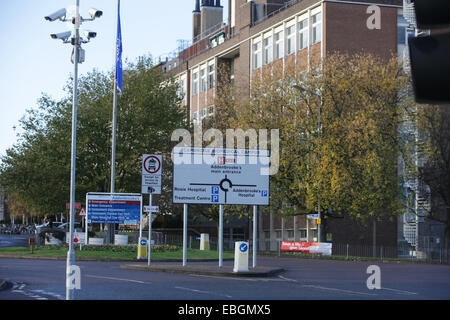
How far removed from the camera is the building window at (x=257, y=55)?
61.8 meters

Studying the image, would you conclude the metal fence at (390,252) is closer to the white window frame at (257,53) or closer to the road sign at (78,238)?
the road sign at (78,238)

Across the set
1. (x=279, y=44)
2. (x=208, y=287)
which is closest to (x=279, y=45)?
(x=279, y=44)

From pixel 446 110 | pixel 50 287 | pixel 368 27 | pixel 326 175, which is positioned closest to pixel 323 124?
pixel 326 175

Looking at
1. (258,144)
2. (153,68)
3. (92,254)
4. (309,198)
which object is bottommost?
(92,254)

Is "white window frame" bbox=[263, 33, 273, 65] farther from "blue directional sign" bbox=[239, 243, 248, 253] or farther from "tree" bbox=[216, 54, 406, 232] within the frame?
"blue directional sign" bbox=[239, 243, 248, 253]

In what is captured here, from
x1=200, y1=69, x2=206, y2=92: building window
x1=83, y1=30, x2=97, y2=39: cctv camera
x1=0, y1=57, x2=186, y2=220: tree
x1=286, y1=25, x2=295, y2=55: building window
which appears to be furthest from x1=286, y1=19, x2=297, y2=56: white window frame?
x1=83, y1=30, x2=97, y2=39: cctv camera

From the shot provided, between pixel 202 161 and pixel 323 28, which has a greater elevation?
pixel 323 28

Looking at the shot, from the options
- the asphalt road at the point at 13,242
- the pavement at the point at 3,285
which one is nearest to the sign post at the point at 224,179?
the pavement at the point at 3,285

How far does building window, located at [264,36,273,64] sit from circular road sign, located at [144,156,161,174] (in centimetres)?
3371

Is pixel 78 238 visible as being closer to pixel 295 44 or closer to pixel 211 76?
pixel 295 44

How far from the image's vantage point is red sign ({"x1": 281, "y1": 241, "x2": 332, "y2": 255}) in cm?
4416

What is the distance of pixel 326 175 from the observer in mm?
42625
